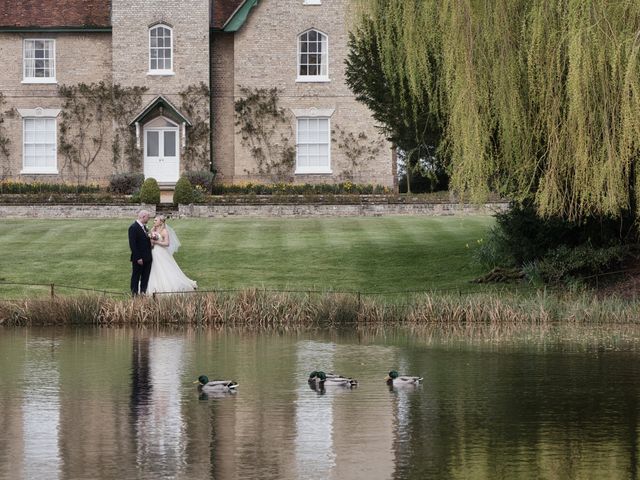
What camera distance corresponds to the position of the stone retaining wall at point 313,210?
43719mm

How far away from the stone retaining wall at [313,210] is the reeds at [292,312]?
63.0 feet

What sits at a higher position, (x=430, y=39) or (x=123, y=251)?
(x=430, y=39)

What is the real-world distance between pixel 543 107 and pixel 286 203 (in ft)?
71.8

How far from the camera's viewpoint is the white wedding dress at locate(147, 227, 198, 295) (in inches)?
1085

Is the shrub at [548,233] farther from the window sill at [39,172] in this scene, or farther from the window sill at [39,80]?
the window sill at [39,80]

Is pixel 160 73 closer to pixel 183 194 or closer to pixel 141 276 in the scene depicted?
pixel 183 194

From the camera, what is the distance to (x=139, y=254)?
2627 cm

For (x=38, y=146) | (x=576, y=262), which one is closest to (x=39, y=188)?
(x=38, y=146)

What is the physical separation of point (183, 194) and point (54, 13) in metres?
10.2

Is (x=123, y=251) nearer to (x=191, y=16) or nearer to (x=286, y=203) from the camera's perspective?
(x=286, y=203)

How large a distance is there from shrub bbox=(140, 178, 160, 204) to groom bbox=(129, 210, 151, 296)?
60.6 feet

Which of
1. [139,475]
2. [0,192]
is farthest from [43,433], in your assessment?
[0,192]

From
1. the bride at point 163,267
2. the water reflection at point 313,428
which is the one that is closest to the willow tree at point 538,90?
the water reflection at point 313,428

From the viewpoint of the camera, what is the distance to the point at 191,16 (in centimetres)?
4962
